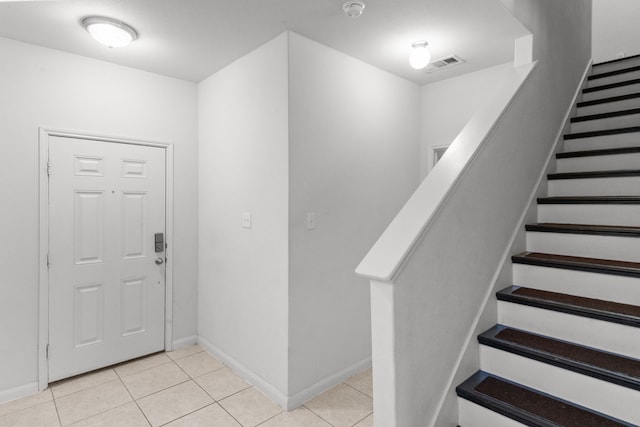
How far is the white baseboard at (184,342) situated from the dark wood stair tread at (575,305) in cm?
291

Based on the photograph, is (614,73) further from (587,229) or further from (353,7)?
(353,7)

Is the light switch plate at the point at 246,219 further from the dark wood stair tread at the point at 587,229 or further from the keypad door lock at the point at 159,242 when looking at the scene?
the dark wood stair tread at the point at 587,229

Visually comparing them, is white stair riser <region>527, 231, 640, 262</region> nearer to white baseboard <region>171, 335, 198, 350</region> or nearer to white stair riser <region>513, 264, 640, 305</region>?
white stair riser <region>513, 264, 640, 305</region>

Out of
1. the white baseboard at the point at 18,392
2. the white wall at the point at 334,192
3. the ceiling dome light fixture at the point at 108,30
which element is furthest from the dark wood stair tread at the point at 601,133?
the white baseboard at the point at 18,392

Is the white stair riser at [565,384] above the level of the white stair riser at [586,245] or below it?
below

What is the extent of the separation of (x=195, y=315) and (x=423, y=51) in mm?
3170

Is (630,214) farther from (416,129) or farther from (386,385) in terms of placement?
(416,129)

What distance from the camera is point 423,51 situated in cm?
260

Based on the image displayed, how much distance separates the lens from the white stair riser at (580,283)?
1699 millimetres

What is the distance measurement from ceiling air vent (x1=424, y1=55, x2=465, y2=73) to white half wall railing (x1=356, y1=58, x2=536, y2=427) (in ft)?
5.21

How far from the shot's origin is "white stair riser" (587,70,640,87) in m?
3.15

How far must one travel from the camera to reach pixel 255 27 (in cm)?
241

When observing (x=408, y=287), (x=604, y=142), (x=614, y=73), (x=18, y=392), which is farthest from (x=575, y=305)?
(x=18, y=392)

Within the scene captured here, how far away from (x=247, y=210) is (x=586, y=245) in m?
2.28
